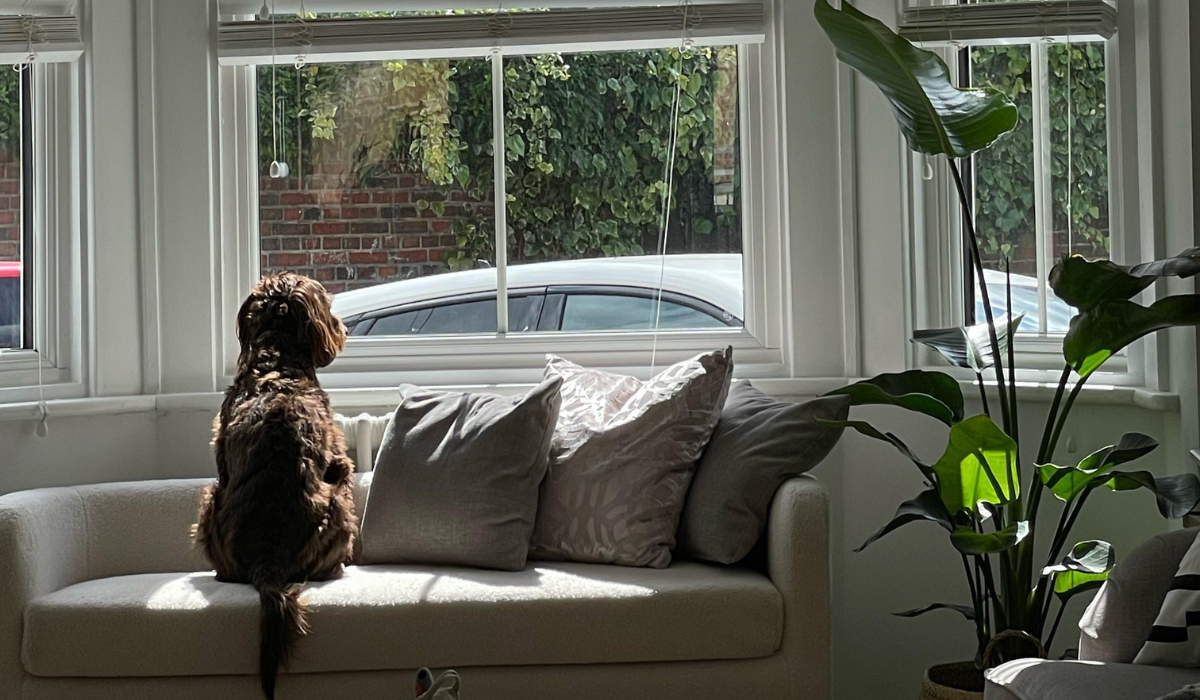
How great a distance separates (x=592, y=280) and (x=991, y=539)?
151cm

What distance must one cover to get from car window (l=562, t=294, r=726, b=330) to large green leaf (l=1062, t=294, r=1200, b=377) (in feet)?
4.12

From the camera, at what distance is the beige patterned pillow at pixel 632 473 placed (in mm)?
2533

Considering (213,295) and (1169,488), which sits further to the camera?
(213,295)

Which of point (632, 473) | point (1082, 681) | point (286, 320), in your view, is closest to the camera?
point (1082, 681)

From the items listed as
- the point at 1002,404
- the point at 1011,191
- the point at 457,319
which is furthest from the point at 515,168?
the point at 1002,404

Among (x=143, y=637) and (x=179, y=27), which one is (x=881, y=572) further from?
(x=179, y=27)

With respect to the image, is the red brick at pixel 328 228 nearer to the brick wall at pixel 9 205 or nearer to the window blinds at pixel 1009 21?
the brick wall at pixel 9 205

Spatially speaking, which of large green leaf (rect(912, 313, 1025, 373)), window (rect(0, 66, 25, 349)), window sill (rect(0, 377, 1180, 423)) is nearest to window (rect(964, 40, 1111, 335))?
window sill (rect(0, 377, 1180, 423))

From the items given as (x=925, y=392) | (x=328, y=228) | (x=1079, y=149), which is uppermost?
(x=1079, y=149)

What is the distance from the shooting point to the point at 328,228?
3328 millimetres

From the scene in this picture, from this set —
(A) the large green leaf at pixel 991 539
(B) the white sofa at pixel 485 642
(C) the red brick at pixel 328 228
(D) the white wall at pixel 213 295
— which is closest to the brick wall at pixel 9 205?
(D) the white wall at pixel 213 295

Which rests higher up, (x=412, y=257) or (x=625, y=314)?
(x=412, y=257)

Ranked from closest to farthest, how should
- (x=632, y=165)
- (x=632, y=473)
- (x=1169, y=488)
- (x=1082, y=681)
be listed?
(x=1082, y=681), (x=1169, y=488), (x=632, y=473), (x=632, y=165)

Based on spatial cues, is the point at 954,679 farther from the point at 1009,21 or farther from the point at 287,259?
the point at 287,259
